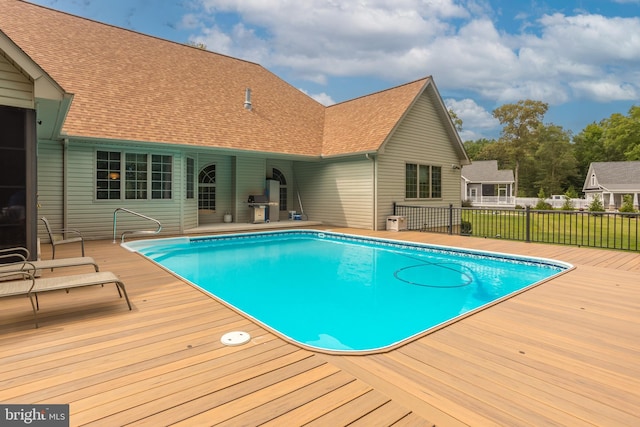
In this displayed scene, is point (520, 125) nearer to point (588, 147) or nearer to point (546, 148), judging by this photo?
point (546, 148)

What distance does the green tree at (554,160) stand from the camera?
142 ft

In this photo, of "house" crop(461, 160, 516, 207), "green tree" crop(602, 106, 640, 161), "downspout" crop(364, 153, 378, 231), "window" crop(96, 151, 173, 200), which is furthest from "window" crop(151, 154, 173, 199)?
"green tree" crop(602, 106, 640, 161)

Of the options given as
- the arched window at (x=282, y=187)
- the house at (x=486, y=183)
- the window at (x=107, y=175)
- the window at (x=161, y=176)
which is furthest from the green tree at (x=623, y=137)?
the window at (x=107, y=175)

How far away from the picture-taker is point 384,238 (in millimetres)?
10047

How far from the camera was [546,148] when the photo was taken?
4331 centimetres

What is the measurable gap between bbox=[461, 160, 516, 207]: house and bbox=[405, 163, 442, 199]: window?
21.6 m

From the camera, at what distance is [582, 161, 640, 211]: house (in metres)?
31.3

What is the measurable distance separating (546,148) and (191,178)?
45564mm

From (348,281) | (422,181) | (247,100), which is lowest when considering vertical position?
(348,281)

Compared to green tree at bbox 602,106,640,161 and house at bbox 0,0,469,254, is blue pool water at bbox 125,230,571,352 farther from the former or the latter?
green tree at bbox 602,106,640,161

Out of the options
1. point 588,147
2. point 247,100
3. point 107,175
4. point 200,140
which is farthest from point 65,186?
point 588,147

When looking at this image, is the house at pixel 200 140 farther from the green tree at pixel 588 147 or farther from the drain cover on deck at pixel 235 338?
the green tree at pixel 588 147

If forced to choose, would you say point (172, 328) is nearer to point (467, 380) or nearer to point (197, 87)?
point (467, 380)

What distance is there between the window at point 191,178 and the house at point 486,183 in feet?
95.4
